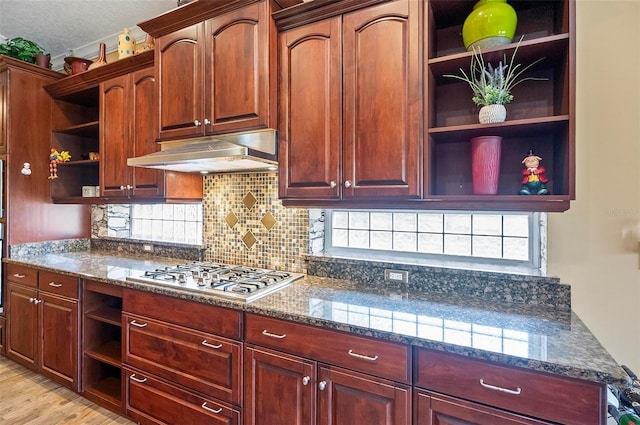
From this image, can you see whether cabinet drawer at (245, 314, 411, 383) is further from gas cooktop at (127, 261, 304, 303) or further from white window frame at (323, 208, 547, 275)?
white window frame at (323, 208, 547, 275)

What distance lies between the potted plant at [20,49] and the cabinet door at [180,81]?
1.75 m

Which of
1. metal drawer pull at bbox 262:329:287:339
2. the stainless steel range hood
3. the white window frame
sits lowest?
metal drawer pull at bbox 262:329:287:339

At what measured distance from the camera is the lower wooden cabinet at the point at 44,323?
2.38 meters

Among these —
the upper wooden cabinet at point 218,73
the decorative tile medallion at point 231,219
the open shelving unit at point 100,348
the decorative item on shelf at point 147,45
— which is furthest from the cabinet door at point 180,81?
the open shelving unit at point 100,348

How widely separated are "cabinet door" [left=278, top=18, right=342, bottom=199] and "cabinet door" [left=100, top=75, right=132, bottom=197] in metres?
1.46

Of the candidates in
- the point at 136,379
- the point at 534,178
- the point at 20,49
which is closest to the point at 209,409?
the point at 136,379

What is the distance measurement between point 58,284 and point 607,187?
11.6ft

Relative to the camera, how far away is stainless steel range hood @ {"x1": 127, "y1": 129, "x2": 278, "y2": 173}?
178cm

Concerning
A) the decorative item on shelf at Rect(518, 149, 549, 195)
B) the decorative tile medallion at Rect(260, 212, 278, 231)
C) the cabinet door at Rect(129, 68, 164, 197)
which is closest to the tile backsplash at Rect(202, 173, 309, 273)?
the decorative tile medallion at Rect(260, 212, 278, 231)

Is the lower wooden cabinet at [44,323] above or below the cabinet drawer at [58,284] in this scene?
below

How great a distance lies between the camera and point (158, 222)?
313 centimetres

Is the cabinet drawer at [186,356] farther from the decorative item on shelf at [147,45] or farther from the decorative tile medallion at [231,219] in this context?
the decorative item on shelf at [147,45]

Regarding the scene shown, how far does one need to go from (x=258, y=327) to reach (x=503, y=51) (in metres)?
1.72

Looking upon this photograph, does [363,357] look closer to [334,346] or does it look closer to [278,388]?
[334,346]
